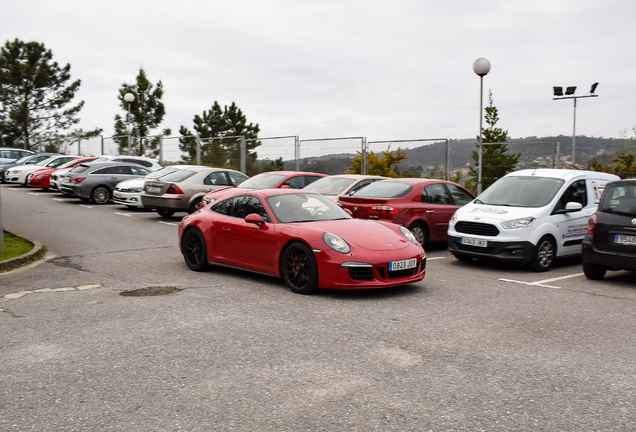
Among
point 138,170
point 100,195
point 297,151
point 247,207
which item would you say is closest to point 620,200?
point 247,207

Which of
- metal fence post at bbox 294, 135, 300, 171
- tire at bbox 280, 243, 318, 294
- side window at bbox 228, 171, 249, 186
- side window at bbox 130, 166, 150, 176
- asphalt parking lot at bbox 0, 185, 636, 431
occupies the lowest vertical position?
asphalt parking lot at bbox 0, 185, 636, 431

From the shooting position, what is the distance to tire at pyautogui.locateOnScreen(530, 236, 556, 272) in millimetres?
9836

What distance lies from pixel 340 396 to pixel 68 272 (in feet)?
21.2

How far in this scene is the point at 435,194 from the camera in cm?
1255

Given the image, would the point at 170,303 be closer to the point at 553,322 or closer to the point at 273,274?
the point at 273,274

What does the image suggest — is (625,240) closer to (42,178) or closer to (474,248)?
(474,248)

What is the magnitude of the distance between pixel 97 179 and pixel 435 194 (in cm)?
1334

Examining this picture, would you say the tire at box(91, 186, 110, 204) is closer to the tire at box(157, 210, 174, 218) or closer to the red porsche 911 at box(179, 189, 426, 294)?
the tire at box(157, 210, 174, 218)

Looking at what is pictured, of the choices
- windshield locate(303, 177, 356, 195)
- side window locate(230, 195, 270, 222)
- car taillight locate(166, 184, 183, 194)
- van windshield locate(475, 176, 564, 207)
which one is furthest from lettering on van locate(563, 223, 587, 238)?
car taillight locate(166, 184, 183, 194)

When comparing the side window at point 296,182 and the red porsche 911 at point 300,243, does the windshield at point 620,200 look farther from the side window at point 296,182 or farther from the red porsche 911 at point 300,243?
the side window at point 296,182

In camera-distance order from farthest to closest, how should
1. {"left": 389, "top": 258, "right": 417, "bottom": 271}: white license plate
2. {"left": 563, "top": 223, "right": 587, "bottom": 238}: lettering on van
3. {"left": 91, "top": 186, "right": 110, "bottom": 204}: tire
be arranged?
{"left": 91, "top": 186, "right": 110, "bottom": 204}: tire, {"left": 563, "top": 223, "right": 587, "bottom": 238}: lettering on van, {"left": 389, "top": 258, "right": 417, "bottom": 271}: white license plate

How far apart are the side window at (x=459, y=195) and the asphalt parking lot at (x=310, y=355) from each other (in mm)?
4095

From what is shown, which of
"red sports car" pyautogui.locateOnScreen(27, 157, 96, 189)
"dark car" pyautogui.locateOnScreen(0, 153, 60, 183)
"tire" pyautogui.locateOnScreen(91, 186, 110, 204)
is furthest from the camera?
"dark car" pyautogui.locateOnScreen(0, 153, 60, 183)

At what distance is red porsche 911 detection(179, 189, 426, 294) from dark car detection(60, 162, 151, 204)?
12841 millimetres
